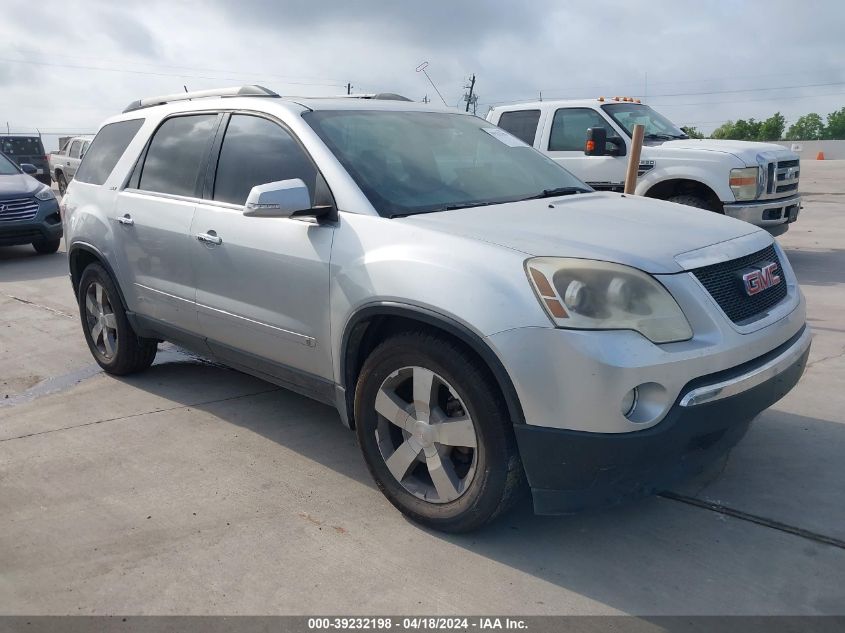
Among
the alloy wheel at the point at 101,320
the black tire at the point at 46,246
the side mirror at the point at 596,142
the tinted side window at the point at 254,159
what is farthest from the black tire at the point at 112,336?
the black tire at the point at 46,246

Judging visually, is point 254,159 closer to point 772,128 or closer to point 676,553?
point 676,553

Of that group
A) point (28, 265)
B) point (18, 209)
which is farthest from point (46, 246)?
point (28, 265)

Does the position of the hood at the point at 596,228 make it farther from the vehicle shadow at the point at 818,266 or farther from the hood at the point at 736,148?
the hood at the point at 736,148

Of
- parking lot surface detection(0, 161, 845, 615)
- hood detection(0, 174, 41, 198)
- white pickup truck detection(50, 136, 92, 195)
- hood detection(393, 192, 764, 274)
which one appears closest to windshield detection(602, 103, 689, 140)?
parking lot surface detection(0, 161, 845, 615)

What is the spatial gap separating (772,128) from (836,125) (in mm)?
7820

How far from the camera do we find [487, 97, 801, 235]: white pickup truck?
900 centimetres

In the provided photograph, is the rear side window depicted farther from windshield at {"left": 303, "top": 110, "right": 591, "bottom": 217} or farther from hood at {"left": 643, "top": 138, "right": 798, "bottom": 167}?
hood at {"left": 643, "top": 138, "right": 798, "bottom": 167}

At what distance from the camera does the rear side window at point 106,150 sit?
211 inches

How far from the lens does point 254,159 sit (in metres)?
4.21

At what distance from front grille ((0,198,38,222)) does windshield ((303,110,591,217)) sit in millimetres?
8936

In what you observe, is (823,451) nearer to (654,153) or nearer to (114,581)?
(114,581)

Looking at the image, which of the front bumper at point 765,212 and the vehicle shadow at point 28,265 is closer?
the front bumper at point 765,212

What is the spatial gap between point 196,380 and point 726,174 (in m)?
6.29

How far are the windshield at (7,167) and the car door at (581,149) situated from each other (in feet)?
26.8
